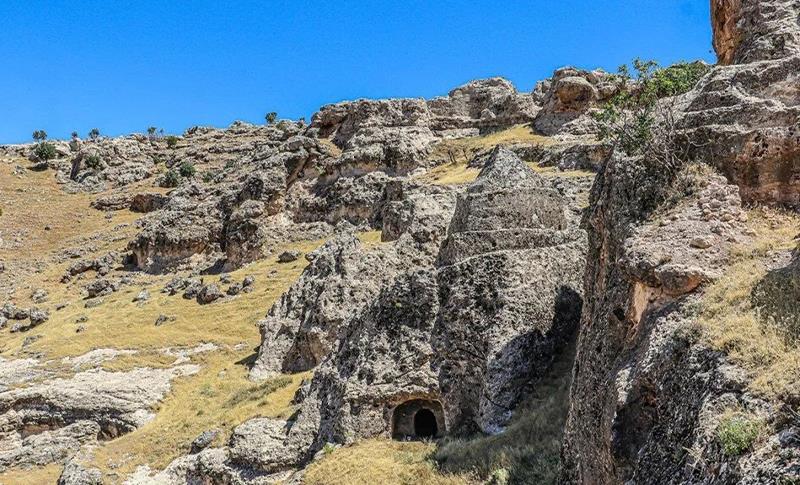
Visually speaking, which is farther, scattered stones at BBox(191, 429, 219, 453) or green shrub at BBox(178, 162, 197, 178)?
green shrub at BBox(178, 162, 197, 178)

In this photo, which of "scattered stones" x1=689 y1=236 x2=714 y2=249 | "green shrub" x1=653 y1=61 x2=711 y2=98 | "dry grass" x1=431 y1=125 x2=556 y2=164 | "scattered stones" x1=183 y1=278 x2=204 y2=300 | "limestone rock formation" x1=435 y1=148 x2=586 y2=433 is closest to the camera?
"scattered stones" x1=689 y1=236 x2=714 y2=249

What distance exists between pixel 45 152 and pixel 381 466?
325 ft

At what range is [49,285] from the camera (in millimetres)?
57344

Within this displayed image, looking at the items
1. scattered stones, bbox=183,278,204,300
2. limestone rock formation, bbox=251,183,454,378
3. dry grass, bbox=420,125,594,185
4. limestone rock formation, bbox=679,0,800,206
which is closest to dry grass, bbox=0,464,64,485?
limestone rock formation, bbox=251,183,454,378

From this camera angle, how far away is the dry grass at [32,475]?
2331cm

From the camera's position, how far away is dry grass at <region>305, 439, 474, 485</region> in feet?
46.4

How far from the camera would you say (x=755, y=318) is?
26.1ft

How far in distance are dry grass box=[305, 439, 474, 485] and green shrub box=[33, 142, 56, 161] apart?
3804 inches

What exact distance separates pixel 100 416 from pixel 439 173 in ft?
126

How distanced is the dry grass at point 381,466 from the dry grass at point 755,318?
6940 mm

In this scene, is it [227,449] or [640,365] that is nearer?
[640,365]

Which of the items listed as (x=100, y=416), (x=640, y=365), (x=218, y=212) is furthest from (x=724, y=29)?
(x=218, y=212)

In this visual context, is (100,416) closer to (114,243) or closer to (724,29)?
(724,29)

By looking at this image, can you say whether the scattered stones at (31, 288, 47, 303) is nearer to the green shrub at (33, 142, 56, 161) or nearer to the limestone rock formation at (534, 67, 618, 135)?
the limestone rock formation at (534, 67, 618, 135)
